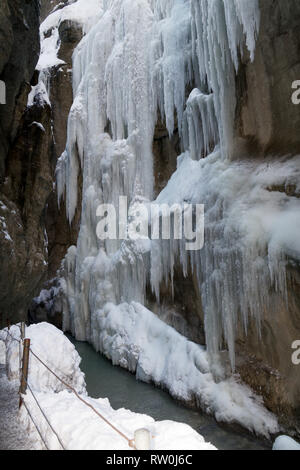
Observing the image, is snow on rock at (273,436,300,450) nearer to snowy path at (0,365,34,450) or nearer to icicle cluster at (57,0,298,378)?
snowy path at (0,365,34,450)

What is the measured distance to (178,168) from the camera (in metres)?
11.1

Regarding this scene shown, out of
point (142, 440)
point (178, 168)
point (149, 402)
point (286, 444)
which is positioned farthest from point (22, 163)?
point (286, 444)

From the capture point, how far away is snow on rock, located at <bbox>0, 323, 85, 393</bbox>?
5.54 meters

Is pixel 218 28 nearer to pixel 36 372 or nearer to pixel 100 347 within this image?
pixel 36 372

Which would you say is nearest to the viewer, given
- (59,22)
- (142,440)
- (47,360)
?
(142,440)

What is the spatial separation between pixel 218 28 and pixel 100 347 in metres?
11.4

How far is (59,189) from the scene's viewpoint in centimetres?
1880

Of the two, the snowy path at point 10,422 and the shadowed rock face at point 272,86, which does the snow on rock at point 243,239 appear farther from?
the snowy path at point 10,422

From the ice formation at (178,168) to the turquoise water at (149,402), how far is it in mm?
624

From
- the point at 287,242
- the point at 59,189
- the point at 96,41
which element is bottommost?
the point at 287,242

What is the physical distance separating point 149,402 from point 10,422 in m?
5.52

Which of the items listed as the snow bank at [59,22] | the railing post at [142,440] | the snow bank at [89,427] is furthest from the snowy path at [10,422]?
the snow bank at [59,22]

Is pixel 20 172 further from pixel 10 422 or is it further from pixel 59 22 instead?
pixel 59 22
